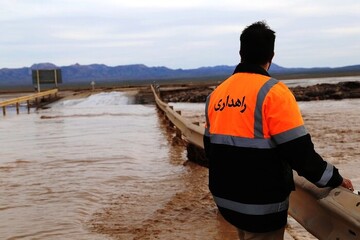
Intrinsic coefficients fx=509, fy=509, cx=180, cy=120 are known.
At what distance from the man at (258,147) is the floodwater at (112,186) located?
207 centimetres

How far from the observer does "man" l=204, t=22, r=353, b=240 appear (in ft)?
8.67

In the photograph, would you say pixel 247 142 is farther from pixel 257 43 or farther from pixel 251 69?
pixel 257 43

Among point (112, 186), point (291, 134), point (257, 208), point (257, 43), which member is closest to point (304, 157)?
point (291, 134)

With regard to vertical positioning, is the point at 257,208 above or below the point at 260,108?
below

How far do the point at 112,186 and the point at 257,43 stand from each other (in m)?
4.85

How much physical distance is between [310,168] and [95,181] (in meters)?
5.36

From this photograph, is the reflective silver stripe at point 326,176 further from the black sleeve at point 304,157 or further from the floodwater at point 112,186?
the floodwater at point 112,186

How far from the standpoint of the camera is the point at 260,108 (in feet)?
8.77

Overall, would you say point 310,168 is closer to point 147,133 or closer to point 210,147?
point 210,147

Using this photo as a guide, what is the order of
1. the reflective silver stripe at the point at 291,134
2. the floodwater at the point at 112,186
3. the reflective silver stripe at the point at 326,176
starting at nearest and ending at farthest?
the reflective silver stripe at the point at 291,134
the reflective silver stripe at the point at 326,176
the floodwater at the point at 112,186

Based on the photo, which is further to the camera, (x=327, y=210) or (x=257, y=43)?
(x=327, y=210)

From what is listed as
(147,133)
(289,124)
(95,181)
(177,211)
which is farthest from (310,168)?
(147,133)

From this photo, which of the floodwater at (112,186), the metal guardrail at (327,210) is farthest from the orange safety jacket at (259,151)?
the floodwater at (112,186)

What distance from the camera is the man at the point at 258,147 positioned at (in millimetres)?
2643
